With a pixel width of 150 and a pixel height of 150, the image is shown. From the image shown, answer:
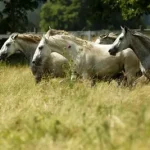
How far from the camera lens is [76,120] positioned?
6.78 metres

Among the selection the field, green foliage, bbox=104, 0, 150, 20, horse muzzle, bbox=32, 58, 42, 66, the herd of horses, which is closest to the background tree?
green foliage, bbox=104, 0, 150, 20

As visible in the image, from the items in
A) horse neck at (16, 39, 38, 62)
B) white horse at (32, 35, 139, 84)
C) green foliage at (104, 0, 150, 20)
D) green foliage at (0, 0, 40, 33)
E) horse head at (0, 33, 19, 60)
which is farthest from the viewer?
green foliage at (0, 0, 40, 33)

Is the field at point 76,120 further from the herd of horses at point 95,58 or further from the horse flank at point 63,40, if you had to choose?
the horse flank at point 63,40

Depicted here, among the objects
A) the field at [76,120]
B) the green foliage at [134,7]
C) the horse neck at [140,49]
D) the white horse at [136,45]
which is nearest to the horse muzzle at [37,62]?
the white horse at [136,45]

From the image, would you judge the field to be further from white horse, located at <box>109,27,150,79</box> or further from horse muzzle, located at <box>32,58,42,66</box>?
horse muzzle, located at <box>32,58,42,66</box>

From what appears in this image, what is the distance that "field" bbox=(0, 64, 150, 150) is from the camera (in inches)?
228

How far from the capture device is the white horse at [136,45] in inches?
466

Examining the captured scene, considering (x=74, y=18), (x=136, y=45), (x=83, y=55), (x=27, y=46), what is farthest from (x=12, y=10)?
(x=74, y=18)

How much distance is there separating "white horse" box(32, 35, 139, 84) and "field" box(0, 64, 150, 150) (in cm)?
197

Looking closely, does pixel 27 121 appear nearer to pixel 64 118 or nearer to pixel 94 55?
pixel 64 118

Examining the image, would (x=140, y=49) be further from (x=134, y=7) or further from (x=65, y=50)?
(x=134, y=7)

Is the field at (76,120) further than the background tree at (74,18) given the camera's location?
No

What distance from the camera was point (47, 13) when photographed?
304 ft

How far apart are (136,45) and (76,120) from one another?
5.62m
